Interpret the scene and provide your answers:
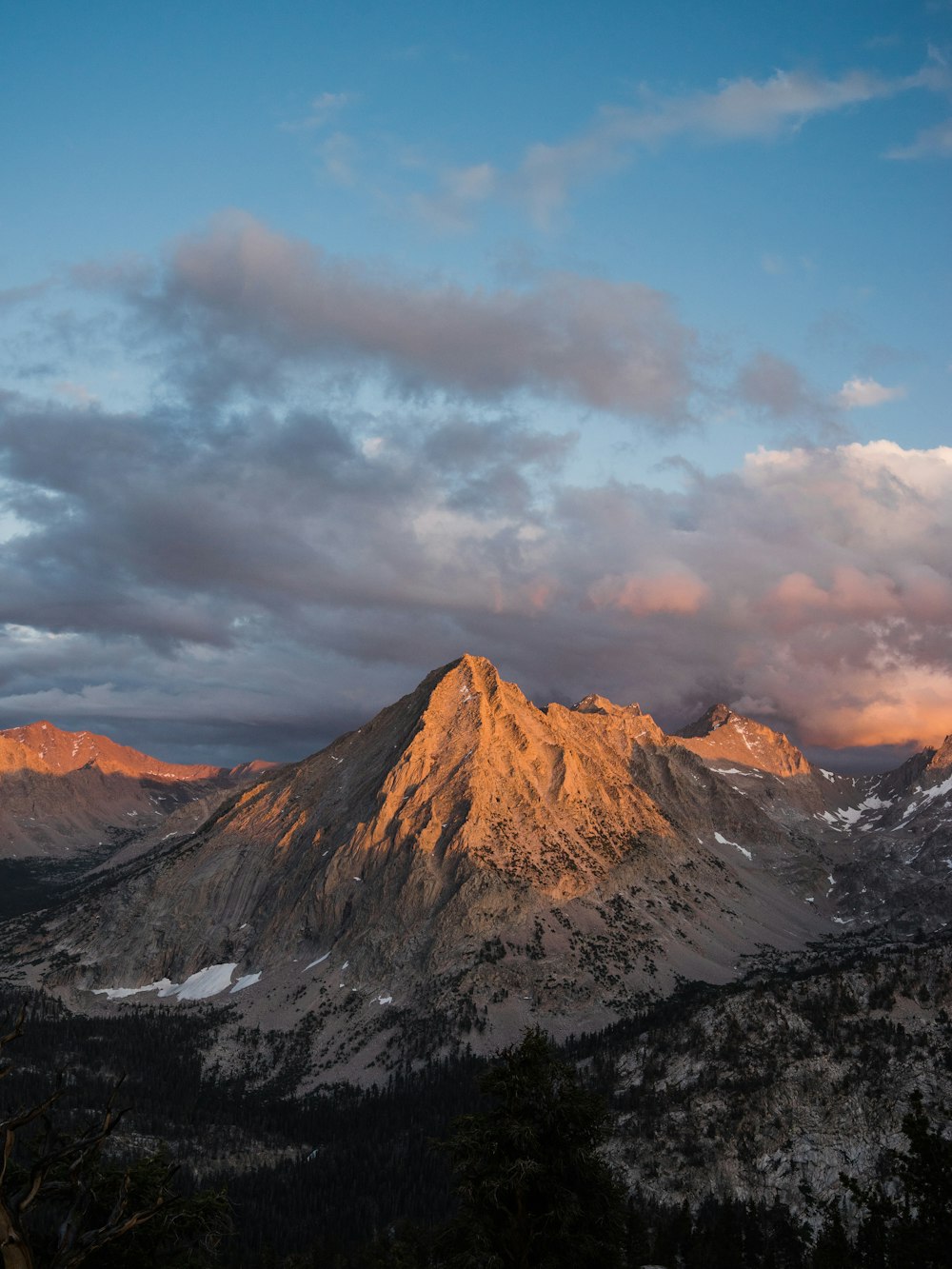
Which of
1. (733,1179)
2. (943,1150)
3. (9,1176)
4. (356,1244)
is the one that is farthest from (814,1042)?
(9,1176)

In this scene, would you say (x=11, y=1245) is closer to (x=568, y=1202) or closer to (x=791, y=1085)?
(x=568, y=1202)

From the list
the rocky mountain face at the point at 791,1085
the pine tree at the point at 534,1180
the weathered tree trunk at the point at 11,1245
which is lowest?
the rocky mountain face at the point at 791,1085

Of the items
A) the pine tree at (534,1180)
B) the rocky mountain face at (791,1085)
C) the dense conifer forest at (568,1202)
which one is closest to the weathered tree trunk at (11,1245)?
the dense conifer forest at (568,1202)

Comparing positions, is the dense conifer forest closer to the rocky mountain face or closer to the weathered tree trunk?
the rocky mountain face

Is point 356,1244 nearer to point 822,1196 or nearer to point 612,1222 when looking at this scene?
point 822,1196

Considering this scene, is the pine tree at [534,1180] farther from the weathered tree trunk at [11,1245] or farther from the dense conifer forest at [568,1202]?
the weathered tree trunk at [11,1245]

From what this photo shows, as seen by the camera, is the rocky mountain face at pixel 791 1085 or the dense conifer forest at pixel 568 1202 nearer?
the dense conifer forest at pixel 568 1202

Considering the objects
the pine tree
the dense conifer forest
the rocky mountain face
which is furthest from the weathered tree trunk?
the rocky mountain face

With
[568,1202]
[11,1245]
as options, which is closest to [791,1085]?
[568,1202]

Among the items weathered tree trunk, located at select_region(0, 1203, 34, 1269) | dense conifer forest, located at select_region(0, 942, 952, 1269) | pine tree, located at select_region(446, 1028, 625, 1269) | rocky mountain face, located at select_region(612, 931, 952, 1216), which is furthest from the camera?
rocky mountain face, located at select_region(612, 931, 952, 1216)

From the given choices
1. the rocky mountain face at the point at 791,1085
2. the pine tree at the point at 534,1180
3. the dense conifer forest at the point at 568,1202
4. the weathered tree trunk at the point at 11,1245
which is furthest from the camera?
the rocky mountain face at the point at 791,1085

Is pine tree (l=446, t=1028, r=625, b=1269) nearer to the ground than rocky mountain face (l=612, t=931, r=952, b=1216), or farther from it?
farther from it

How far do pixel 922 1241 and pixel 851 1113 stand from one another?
369ft

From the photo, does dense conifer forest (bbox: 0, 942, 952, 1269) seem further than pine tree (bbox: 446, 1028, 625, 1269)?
Yes
